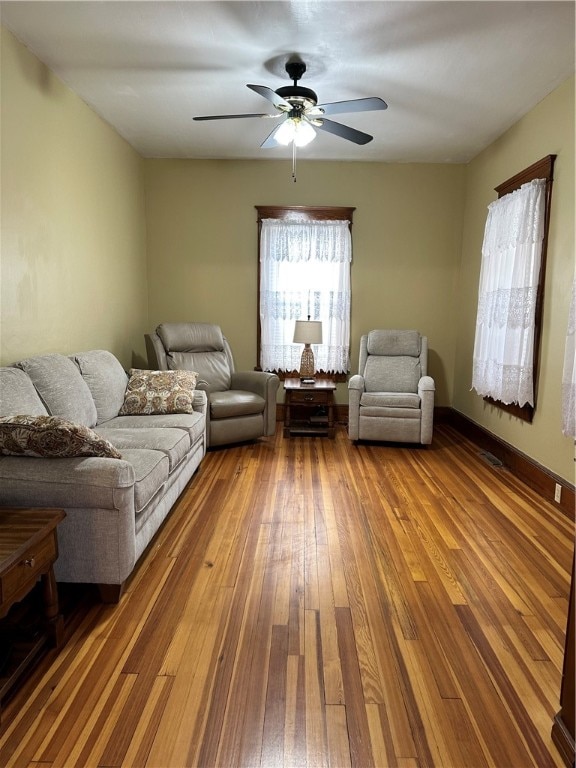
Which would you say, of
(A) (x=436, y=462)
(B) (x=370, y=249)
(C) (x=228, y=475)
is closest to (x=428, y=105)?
(B) (x=370, y=249)

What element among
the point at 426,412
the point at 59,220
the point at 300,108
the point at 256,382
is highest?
the point at 300,108

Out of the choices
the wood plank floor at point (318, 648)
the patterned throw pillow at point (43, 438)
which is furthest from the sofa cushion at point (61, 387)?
the wood plank floor at point (318, 648)

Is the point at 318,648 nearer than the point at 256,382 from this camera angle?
Yes

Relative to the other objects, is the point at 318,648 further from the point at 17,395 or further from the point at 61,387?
the point at 61,387

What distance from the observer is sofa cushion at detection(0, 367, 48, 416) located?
2410mm

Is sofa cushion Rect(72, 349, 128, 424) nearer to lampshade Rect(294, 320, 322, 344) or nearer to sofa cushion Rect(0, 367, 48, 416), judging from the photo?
sofa cushion Rect(0, 367, 48, 416)

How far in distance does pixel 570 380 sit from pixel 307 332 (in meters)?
2.56

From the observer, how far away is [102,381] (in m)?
3.47

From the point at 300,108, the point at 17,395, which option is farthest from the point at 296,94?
the point at 17,395

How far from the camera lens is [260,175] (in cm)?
538

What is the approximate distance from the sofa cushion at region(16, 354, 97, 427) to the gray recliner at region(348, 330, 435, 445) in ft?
8.02

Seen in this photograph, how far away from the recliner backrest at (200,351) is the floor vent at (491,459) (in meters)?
2.48

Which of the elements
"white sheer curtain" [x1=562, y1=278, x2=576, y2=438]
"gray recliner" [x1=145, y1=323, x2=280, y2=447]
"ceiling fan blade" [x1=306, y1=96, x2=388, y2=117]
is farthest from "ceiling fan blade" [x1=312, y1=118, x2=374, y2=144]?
"gray recliner" [x1=145, y1=323, x2=280, y2=447]

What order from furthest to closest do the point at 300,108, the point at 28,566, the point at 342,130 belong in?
the point at 342,130 → the point at 300,108 → the point at 28,566
